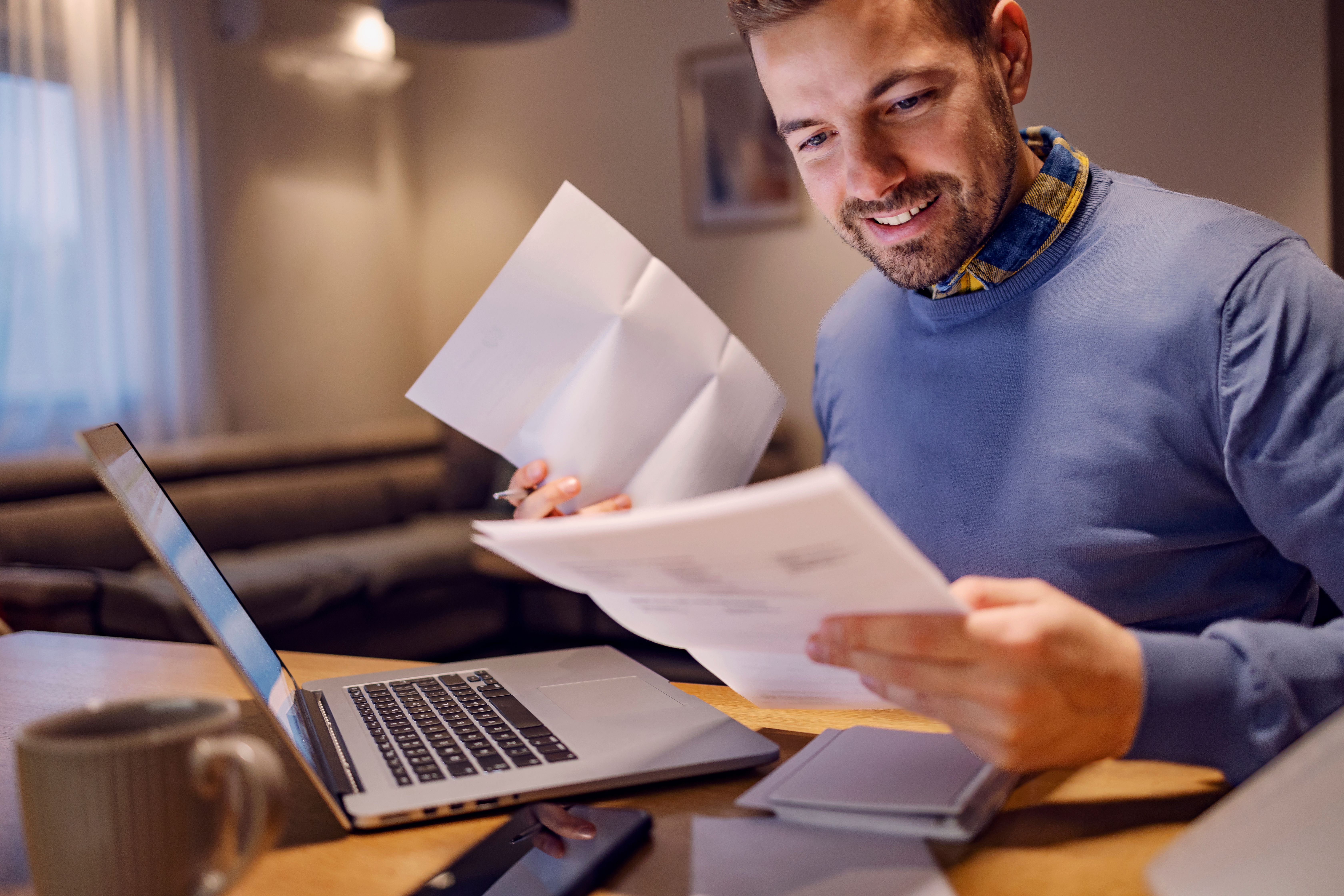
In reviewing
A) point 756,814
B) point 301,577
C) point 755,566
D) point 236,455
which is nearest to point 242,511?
point 236,455

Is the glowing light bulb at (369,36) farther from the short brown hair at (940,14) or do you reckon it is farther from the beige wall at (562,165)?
the short brown hair at (940,14)

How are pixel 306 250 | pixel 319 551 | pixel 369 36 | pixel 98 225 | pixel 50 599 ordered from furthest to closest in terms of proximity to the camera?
pixel 369 36 → pixel 306 250 → pixel 98 225 → pixel 319 551 → pixel 50 599

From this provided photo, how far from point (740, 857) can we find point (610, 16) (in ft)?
15.3

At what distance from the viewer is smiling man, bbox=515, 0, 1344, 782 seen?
812mm

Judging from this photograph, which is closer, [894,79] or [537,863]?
[537,863]

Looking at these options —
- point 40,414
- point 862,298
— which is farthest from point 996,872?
point 40,414

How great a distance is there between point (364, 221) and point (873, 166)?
4.54 m

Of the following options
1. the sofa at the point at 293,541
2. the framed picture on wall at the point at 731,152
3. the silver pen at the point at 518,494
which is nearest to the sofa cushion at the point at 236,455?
the sofa at the point at 293,541

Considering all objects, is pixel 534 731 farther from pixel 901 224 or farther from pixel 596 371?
pixel 901 224

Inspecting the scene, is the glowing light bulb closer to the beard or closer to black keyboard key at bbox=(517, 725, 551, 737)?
the beard

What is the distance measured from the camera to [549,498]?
98cm

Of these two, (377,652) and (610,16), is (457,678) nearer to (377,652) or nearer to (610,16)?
(377,652)

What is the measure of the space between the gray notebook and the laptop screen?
11.1 inches

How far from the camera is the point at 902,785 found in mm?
577
